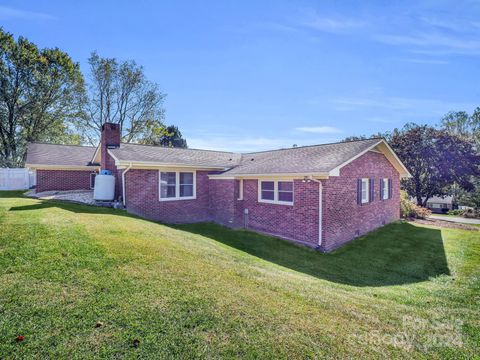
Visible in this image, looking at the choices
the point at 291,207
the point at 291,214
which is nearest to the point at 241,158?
the point at 291,207

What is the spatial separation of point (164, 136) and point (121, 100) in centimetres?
865

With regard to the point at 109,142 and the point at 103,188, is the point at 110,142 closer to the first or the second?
the point at 109,142

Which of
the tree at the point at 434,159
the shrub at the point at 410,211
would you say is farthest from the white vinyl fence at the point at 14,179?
the tree at the point at 434,159

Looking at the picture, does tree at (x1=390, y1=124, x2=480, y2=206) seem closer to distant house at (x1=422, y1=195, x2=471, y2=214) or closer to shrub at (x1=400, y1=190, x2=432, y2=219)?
distant house at (x1=422, y1=195, x2=471, y2=214)

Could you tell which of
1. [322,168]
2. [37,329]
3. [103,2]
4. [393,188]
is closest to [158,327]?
[37,329]

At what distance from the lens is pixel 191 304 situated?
164 inches

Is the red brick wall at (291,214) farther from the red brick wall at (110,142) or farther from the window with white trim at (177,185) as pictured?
the red brick wall at (110,142)

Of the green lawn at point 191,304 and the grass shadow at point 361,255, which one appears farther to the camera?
the grass shadow at point 361,255

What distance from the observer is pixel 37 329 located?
3359 mm

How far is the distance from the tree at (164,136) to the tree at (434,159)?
30.6 metres

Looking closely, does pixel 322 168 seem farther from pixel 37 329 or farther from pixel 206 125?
pixel 206 125

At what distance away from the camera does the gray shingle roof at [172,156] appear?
13.0 meters

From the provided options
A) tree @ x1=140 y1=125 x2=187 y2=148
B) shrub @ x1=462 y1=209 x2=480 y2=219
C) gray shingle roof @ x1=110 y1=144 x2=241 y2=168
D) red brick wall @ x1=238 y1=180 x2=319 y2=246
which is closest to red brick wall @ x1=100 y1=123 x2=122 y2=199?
gray shingle roof @ x1=110 y1=144 x2=241 y2=168

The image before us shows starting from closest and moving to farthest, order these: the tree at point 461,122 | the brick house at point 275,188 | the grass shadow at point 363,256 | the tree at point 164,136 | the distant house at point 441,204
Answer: the grass shadow at point 363,256, the brick house at point 275,188, the distant house at point 441,204, the tree at point 461,122, the tree at point 164,136
